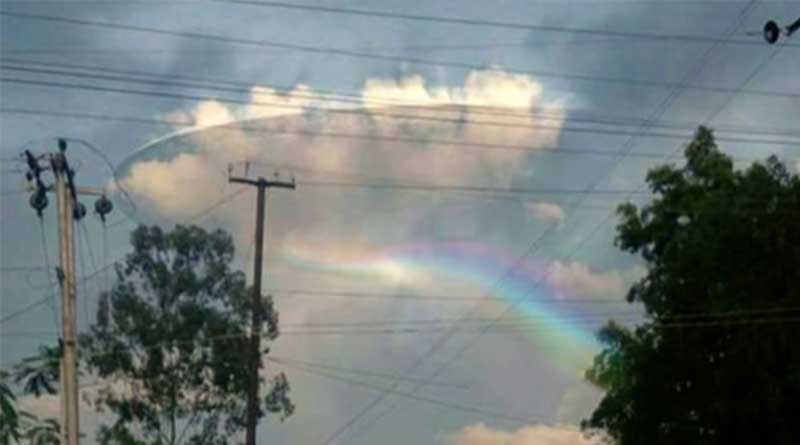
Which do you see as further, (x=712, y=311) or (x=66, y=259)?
(x=712, y=311)

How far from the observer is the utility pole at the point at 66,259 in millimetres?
27016

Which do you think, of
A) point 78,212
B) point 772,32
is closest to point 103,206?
point 78,212

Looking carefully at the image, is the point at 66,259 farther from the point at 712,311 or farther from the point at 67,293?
the point at 712,311

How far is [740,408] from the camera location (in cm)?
3894

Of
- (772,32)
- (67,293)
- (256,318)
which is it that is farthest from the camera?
(256,318)

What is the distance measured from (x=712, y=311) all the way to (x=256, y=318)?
13.3m

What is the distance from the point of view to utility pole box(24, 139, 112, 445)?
2702 centimetres

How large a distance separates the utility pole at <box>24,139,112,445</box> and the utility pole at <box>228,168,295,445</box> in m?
7.94

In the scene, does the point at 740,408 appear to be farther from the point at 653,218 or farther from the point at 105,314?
the point at 105,314

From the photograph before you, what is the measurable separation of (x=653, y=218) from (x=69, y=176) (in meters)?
20.8

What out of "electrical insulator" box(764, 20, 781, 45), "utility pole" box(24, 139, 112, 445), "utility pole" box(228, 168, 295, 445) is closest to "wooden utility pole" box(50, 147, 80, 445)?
"utility pole" box(24, 139, 112, 445)

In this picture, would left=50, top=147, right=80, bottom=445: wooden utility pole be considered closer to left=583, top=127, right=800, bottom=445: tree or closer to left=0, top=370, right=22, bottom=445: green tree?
left=0, top=370, right=22, bottom=445: green tree

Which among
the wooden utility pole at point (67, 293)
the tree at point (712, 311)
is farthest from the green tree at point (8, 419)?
the tree at point (712, 311)

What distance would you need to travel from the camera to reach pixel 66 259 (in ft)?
92.1
